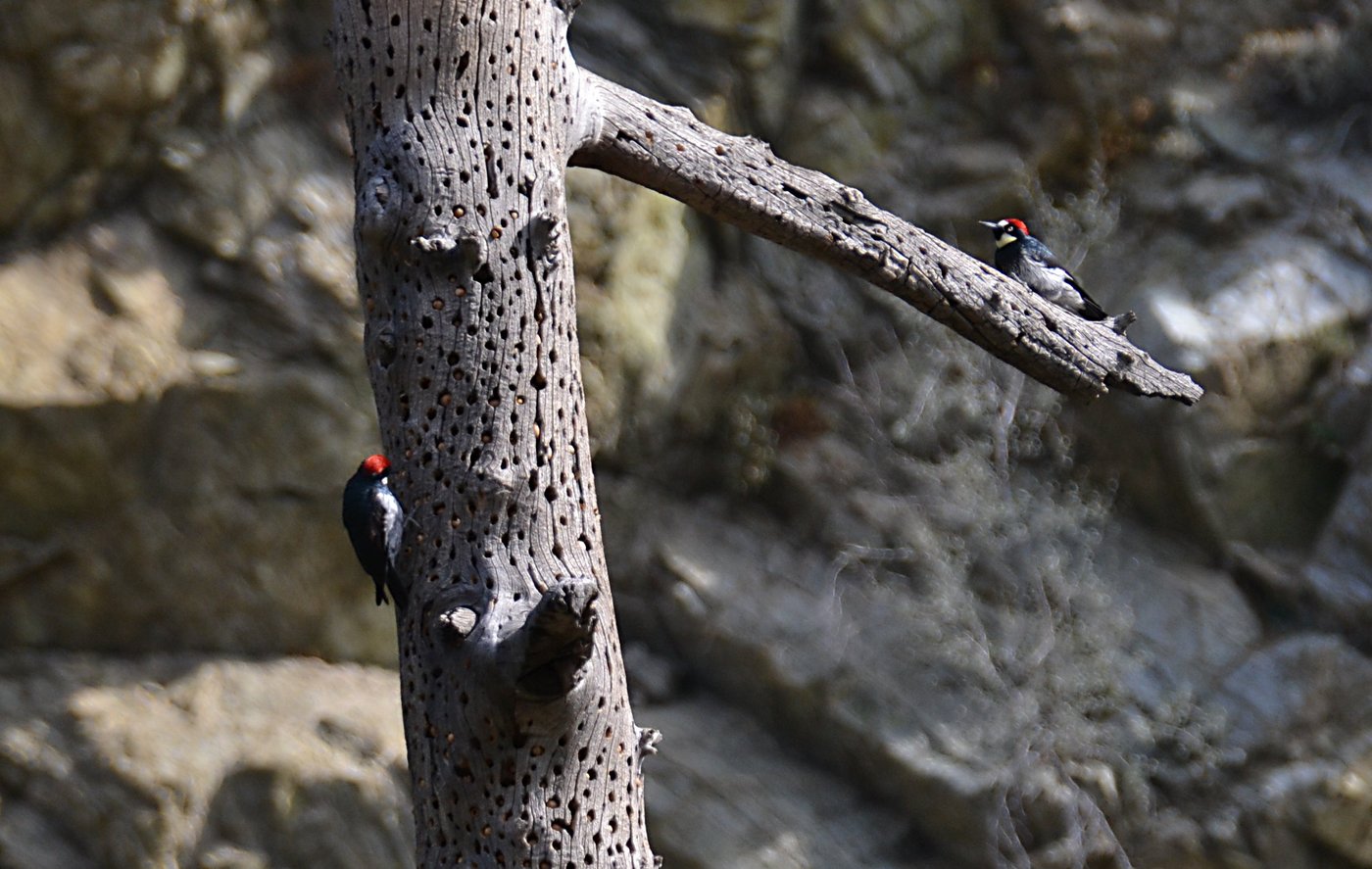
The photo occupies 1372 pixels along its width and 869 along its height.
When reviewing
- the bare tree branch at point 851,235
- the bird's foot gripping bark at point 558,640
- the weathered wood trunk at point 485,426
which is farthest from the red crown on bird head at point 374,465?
the bird's foot gripping bark at point 558,640

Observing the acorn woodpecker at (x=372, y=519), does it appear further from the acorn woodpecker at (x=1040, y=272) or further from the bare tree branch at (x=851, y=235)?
the acorn woodpecker at (x=1040, y=272)

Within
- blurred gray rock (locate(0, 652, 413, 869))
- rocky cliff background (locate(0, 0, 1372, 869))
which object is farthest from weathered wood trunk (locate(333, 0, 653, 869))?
blurred gray rock (locate(0, 652, 413, 869))

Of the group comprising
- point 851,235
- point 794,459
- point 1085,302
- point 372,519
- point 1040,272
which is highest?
point 794,459

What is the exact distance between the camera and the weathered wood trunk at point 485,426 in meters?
2.16

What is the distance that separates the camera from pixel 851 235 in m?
2.90

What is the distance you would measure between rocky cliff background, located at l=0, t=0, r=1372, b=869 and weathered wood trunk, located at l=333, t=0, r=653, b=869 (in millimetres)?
3130

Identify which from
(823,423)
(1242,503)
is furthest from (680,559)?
(1242,503)

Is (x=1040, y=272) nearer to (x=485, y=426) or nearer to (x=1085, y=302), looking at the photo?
(x=1085, y=302)

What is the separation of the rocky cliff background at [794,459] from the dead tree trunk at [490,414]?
10.2ft

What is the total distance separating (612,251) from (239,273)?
1.76 metres

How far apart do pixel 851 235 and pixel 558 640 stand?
131 centimetres

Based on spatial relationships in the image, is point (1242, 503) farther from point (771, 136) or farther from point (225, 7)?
point (225, 7)

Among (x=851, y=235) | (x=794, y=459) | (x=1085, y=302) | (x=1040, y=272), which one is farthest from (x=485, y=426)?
(x=794, y=459)

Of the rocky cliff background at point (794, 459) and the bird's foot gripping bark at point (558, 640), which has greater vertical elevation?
the rocky cliff background at point (794, 459)
